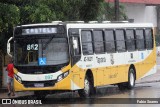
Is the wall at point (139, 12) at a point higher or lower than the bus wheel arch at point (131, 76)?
higher

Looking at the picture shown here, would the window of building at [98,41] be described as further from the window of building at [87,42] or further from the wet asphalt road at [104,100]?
the wet asphalt road at [104,100]

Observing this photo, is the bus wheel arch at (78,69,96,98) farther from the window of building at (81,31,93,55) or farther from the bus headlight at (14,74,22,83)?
the bus headlight at (14,74,22,83)

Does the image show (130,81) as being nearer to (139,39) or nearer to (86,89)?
(139,39)

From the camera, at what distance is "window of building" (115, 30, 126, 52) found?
77.0ft

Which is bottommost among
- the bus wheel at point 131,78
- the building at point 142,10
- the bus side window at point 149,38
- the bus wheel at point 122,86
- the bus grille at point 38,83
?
the bus wheel at point 122,86

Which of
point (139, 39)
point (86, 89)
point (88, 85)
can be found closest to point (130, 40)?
point (139, 39)

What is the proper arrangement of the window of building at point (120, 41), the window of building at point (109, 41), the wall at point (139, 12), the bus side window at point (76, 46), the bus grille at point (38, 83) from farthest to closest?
the wall at point (139, 12) → the window of building at point (120, 41) → the window of building at point (109, 41) → the bus side window at point (76, 46) → the bus grille at point (38, 83)

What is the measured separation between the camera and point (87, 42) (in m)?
20.7

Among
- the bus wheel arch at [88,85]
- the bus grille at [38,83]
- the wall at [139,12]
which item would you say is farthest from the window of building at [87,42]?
the wall at [139,12]

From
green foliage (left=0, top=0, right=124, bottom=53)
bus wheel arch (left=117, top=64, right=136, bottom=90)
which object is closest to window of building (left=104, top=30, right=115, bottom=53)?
bus wheel arch (left=117, top=64, right=136, bottom=90)

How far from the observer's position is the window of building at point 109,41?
22422mm

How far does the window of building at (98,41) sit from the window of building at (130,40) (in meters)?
2.68

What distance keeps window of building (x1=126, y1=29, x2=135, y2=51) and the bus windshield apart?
233 inches

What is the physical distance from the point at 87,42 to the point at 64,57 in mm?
1920
